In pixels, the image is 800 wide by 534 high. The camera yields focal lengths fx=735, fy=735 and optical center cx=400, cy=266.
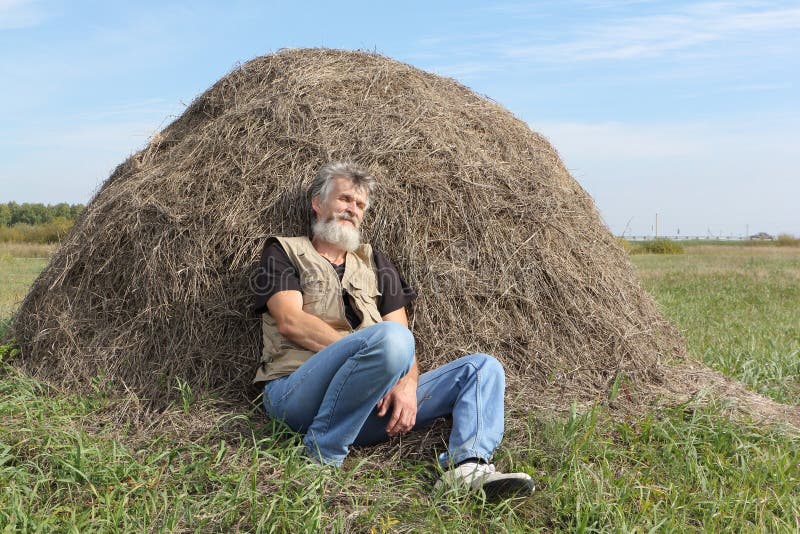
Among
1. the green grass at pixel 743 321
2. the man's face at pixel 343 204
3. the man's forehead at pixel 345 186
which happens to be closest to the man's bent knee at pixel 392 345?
the man's face at pixel 343 204

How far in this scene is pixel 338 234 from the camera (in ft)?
13.8

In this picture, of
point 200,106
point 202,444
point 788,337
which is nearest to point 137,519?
point 202,444

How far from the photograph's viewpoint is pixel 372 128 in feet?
17.0

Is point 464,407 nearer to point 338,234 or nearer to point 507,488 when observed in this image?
point 507,488

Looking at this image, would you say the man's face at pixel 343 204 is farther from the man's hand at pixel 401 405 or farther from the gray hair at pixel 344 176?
the man's hand at pixel 401 405

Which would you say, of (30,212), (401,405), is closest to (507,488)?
(401,405)

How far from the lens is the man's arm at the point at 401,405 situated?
3.66 m

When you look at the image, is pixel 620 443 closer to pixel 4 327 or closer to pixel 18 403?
pixel 18 403

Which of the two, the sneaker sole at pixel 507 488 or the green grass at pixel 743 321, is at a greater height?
the green grass at pixel 743 321

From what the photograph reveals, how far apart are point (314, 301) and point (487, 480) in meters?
1.36

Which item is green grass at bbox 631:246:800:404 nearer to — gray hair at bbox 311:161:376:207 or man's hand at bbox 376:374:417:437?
man's hand at bbox 376:374:417:437

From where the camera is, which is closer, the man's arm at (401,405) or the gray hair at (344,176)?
the man's arm at (401,405)

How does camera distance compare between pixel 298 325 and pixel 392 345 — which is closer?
pixel 392 345

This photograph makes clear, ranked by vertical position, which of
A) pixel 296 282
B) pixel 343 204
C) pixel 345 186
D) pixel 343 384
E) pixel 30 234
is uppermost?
pixel 30 234
